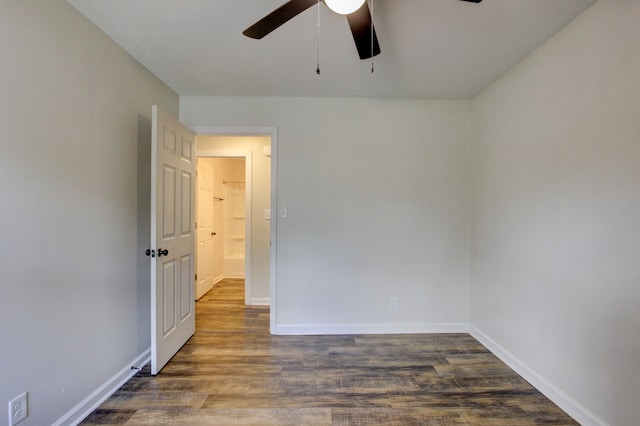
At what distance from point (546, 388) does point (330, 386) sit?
146cm

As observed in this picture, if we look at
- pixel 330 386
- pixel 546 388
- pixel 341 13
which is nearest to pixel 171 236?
pixel 330 386

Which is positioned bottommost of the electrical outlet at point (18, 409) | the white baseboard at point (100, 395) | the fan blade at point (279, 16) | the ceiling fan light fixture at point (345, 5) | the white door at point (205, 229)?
the white baseboard at point (100, 395)

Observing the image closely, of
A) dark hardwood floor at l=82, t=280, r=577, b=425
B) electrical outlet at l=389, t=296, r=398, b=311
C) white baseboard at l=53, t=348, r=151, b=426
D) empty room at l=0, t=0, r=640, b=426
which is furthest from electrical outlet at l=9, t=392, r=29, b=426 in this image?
electrical outlet at l=389, t=296, r=398, b=311

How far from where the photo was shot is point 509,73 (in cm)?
236

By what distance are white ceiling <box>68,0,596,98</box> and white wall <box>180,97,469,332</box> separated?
223mm

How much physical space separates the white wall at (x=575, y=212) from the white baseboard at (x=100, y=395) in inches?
117

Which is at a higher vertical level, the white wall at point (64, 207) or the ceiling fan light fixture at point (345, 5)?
the ceiling fan light fixture at point (345, 5)

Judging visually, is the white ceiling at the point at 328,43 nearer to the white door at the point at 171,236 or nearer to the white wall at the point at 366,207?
the white wall at the point at 366,207

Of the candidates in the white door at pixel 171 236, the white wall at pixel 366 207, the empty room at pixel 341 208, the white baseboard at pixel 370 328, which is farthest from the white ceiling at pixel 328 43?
the white baseboard at pixel 370 328

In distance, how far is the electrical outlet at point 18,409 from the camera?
1352 millimetres

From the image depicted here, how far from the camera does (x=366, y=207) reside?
2943 millimetres

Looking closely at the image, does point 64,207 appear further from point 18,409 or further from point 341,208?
point 341,208

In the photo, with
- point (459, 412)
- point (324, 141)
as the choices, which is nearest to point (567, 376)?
point (459, 412)

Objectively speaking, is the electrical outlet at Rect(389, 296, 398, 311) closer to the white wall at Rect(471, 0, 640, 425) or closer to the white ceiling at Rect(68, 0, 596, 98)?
the white wall at Rect(471, 0, 640, 425)
